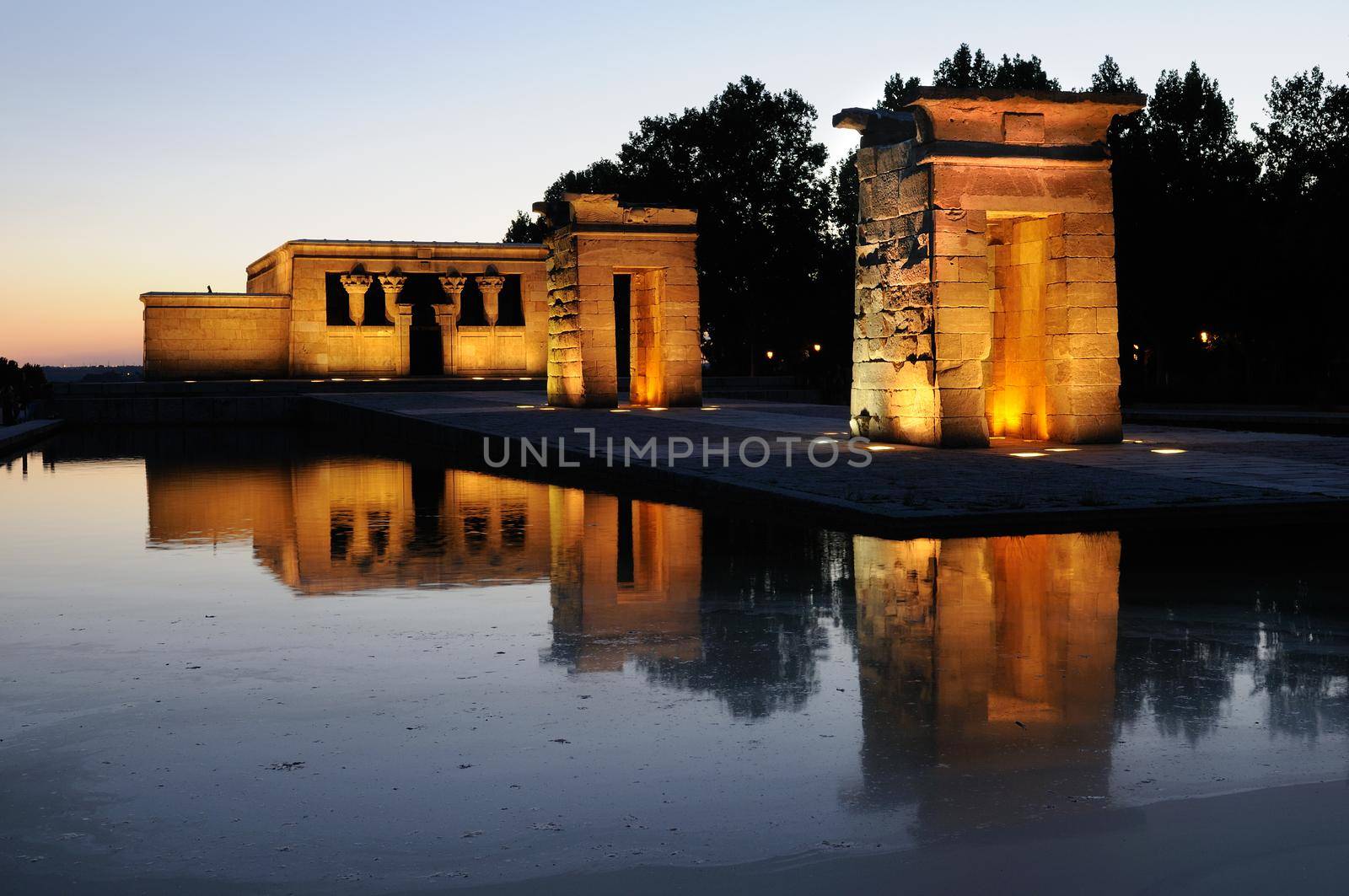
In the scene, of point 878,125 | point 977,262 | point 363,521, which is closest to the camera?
point 363,521

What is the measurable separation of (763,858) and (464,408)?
23.5m

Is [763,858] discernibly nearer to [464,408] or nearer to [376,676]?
[376,676]

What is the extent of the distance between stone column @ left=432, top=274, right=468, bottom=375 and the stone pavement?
2007 centimetres

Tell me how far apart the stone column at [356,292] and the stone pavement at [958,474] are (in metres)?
20.0

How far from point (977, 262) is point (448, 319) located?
92.9 ft

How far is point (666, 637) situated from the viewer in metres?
6.74

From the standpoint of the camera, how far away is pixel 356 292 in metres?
42.5

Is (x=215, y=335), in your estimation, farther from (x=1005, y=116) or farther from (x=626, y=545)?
(x=626, y=545)

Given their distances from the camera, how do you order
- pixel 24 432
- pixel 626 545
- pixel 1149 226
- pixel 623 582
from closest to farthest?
pixel 623 582 → pixel 626 545 → pixel 24 432 → pixel 1149 226

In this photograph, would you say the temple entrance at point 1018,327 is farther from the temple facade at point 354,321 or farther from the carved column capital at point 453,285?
the carved column capital at point 453,285

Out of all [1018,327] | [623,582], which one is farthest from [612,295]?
[623,582]

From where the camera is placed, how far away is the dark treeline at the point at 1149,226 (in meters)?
39.4

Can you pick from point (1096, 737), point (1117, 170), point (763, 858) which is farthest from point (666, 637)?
point (1117, 170)

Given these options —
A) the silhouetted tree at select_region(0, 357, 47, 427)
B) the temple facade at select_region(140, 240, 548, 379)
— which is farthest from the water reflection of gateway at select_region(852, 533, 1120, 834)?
the temple facade at select_region(140, 240, 548, 379)
